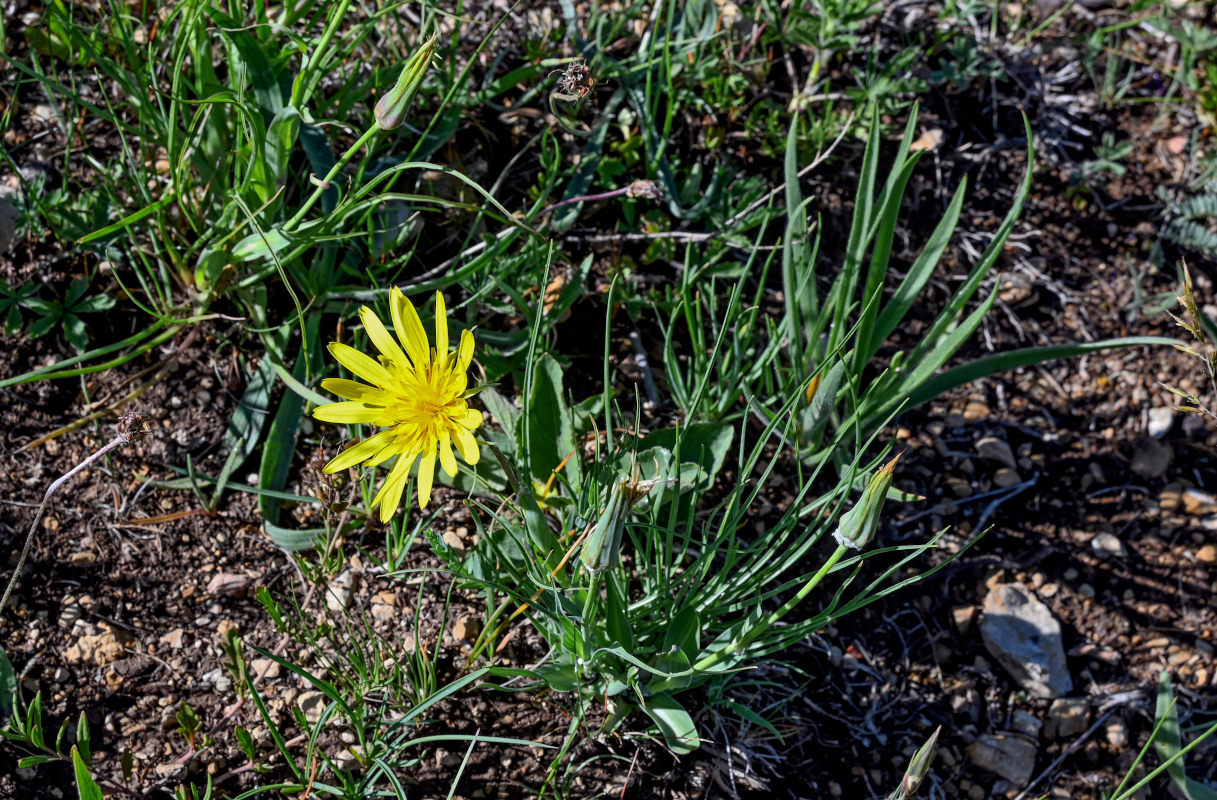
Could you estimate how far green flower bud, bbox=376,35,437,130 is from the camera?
1564 millimetres

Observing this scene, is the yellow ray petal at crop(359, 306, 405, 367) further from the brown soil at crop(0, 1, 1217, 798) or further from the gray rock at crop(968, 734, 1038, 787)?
the gray rock at crop(968, 734, 1038, 787)

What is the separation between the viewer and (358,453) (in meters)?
1.70

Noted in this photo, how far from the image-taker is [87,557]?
2.15 m

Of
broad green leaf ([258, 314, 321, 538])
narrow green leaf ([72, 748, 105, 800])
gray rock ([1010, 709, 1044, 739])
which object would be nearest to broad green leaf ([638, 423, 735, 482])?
broad green leaf ([258, 314, 321, 538])

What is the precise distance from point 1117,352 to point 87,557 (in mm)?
2766

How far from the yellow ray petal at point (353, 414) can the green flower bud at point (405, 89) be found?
19.4 inches

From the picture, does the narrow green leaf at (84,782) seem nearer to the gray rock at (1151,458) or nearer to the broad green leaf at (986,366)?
the broad green leaf at (986,366)

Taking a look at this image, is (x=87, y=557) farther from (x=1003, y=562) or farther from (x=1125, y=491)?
(x=1125, y=491)

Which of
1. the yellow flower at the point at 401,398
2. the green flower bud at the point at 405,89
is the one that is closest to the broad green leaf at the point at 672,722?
the yellow flower at the point at 401,398

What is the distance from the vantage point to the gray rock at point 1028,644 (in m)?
2.33

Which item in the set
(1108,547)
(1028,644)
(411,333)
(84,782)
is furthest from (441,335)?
(1108,547)

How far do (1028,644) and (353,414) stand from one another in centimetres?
171

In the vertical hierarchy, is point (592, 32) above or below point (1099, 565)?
above

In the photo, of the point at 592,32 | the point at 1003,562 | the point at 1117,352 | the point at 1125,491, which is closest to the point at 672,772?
the point at 1003,562
